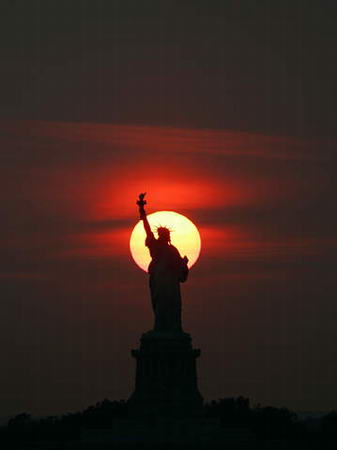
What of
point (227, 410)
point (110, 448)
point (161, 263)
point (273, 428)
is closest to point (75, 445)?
point (110, 448)

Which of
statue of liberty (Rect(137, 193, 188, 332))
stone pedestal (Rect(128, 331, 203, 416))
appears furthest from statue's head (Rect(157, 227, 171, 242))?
stone pedestal (Rect(128, 331, 203, 416))

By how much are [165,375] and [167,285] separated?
3816 millimetres

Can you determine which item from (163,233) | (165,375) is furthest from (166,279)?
(165,375)

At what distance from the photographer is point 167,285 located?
102 m

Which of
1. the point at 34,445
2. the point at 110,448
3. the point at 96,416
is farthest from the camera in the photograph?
the point at 96,416

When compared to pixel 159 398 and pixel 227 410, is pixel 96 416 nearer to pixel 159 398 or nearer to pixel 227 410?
pixel 227 410

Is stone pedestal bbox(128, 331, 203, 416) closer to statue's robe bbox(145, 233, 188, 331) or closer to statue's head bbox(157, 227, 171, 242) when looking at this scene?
statue's robe bbox(145, 233, 188, 331)

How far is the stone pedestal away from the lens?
332 ft

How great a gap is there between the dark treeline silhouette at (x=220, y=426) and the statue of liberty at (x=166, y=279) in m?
4.21

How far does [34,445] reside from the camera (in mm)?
106938

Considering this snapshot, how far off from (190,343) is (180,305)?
1689 millimetres

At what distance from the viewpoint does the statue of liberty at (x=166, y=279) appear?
10169 cm

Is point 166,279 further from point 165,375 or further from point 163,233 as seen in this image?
point 165,375

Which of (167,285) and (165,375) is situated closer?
(165,375)
